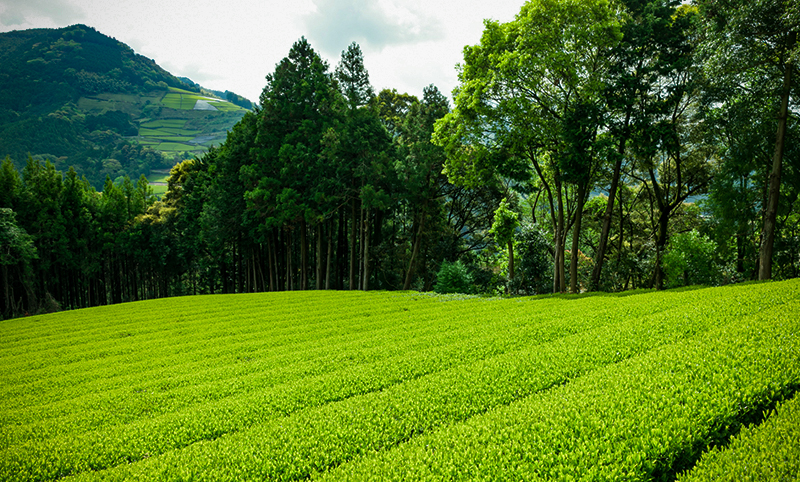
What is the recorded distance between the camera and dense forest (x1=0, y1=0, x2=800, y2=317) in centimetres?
1599

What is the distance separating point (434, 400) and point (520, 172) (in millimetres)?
16055

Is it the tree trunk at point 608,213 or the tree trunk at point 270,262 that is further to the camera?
the tree trunk at point 270,262

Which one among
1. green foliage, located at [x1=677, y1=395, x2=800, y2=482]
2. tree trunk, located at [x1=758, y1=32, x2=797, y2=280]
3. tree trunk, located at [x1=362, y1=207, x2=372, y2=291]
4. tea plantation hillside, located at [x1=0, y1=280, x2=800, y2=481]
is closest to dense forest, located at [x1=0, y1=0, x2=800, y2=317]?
tree trunk, located at [x1=758, y1=32, x2=797, y2=280]

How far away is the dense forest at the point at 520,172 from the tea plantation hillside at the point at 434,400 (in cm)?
1076

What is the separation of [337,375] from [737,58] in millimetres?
19306

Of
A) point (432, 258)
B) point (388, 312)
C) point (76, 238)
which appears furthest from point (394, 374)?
point (76, 238)

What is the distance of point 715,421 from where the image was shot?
3.53 metres

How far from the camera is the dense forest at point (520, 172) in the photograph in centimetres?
1599

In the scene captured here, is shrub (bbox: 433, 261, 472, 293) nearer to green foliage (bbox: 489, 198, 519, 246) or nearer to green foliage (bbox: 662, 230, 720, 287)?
green foliage (bbox: 489, 198, 519, 246)

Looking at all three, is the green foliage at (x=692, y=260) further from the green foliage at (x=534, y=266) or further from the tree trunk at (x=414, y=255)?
the tree trunk at (x=414, y=255)

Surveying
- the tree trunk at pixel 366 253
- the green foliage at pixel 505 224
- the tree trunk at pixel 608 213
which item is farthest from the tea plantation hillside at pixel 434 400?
the tree trunk at pixel 366 253

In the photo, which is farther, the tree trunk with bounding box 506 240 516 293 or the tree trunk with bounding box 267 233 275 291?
the tree trunk with bounding box 267 233 275 291

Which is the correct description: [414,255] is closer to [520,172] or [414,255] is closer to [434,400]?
[520,172]

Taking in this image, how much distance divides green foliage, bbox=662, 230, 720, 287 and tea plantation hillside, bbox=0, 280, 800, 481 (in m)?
12.4
